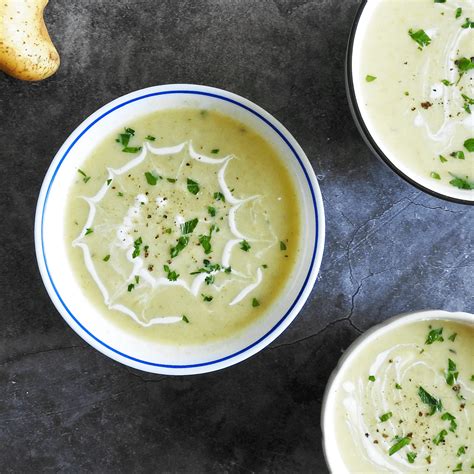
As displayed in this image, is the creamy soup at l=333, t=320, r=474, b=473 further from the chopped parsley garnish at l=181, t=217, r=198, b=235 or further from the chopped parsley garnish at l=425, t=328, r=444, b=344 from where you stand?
the chopped parsley garnish at l=181, t=217, r=198, b=235

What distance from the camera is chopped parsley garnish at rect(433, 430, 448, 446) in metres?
2.07

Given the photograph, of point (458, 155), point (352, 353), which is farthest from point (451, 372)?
point (458, 155)

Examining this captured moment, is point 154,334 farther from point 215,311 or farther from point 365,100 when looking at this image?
point 365,100

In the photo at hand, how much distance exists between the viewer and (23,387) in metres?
2.27

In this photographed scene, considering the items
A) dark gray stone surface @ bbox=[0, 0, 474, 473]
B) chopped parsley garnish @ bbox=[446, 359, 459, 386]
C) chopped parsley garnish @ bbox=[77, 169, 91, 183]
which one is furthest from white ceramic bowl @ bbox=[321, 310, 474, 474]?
chopped parsley garnish @ bbox=[77, 169, 91, 183]

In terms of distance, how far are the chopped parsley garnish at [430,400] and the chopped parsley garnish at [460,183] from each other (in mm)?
643

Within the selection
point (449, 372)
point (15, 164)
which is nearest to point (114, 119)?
point (15, 164)

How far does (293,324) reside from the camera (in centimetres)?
228

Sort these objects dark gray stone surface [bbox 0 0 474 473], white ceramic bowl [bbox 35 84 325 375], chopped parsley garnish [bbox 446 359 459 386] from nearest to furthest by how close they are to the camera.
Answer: white ceramic bowl [bbox 35 84 325 375]
chopped parsley garnish [bbox 446 359 459 386]
dark gray stone surface [bbox 0 0 474 473]

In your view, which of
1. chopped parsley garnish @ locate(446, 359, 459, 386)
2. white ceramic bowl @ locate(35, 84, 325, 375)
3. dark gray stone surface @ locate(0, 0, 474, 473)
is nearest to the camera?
white ceramic bowl @ locate(35, 84, 325, 375)

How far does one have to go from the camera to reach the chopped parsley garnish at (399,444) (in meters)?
2.07

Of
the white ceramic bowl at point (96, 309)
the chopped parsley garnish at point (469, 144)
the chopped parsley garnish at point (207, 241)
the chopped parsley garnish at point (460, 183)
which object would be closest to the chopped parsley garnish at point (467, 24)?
the chopped parsley garnish at point (469, 144)

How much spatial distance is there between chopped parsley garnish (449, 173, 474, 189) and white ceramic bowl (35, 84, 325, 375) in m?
0.42

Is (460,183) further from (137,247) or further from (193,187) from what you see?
(137,247)
